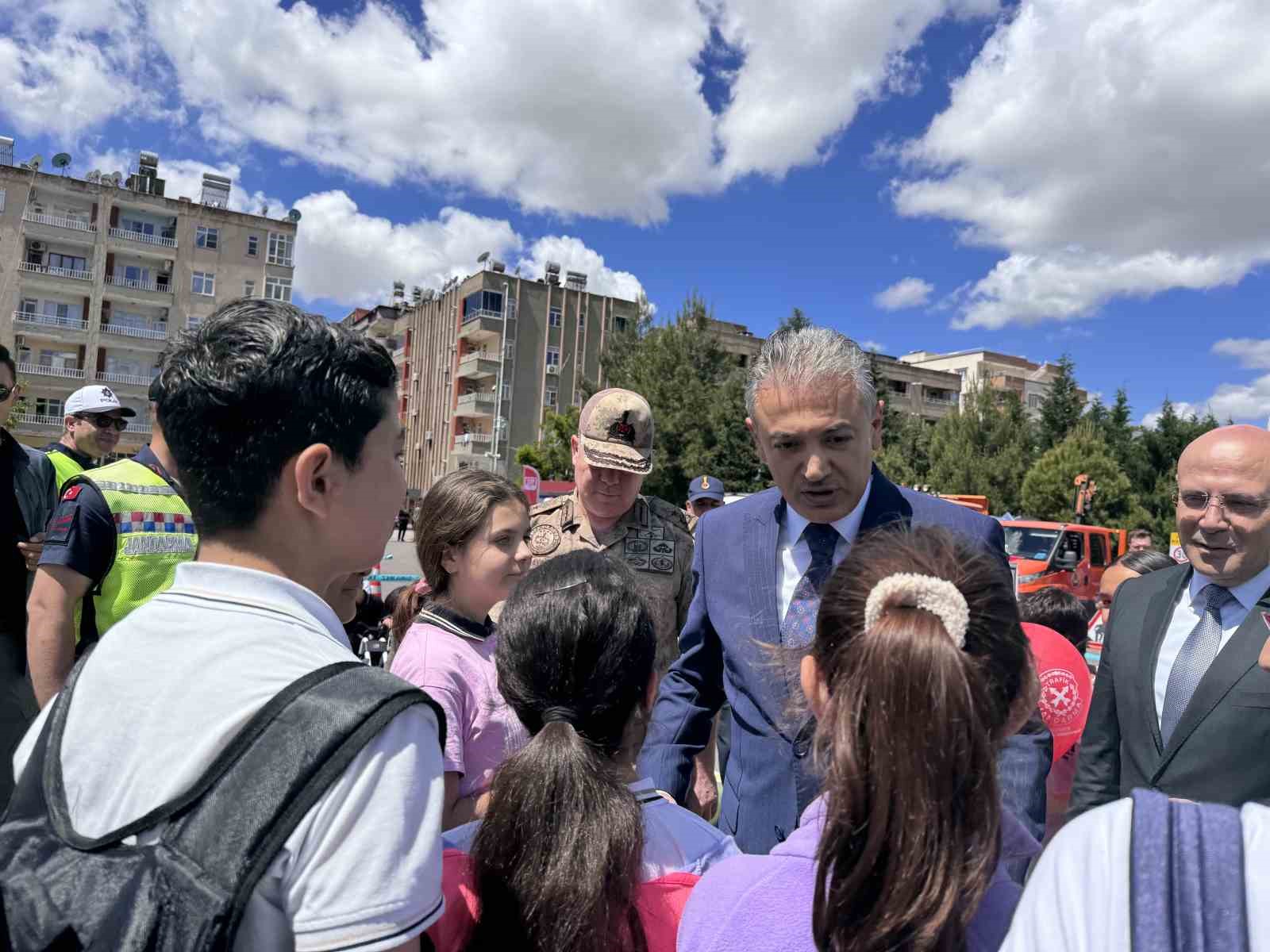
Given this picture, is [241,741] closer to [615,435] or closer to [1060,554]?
[615,435]

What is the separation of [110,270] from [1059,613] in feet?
168

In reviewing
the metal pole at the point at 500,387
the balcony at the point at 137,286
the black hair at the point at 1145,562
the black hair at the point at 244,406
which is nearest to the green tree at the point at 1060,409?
the metal pole at the point at 500,387

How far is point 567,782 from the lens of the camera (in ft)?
4.54

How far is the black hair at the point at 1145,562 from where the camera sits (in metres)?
4.94

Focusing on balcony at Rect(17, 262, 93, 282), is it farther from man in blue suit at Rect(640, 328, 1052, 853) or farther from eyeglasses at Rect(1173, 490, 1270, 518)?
eyeglasses at Rect(1173, 490, 1270, 518)

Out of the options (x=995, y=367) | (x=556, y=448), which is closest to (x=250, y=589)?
(x=556, y=448)

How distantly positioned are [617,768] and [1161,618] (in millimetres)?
2163

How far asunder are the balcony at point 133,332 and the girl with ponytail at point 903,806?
163 feet

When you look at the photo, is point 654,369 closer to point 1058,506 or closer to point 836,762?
point 1058,506

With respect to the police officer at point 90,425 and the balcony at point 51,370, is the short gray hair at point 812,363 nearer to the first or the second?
the police officer at point 90,425

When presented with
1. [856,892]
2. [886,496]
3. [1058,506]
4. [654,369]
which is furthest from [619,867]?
[1058,506]

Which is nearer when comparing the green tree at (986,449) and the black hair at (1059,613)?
the black hair at (1059,613)

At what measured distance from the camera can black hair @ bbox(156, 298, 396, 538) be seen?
111cm

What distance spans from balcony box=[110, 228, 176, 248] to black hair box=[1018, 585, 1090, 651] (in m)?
51.0
